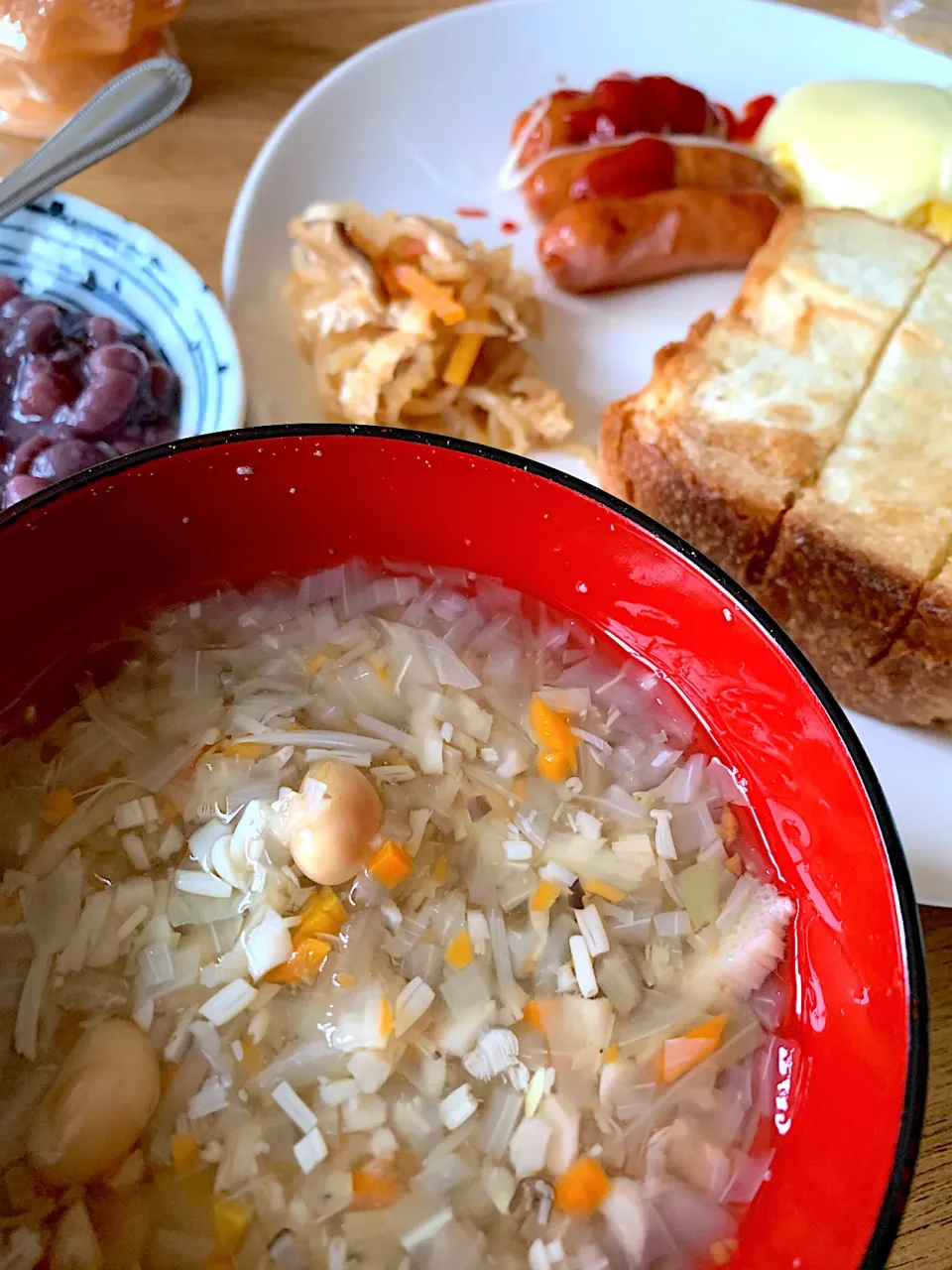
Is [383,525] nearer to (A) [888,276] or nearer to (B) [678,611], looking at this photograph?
(B) [678,611]

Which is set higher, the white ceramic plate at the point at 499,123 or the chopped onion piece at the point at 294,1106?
the white ceramic plate at the point at 499,123

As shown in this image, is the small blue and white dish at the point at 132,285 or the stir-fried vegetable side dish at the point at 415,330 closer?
the small blue and white dish at the point at 132,285

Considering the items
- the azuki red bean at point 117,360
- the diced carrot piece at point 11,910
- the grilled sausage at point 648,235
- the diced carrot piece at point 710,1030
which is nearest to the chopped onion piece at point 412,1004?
the diced carrot piece at point 710,1030

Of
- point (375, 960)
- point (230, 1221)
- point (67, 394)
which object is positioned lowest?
point (230, 1221)

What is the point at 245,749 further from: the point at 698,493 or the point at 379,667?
the point at 698,493

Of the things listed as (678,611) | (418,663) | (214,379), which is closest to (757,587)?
(678,611)

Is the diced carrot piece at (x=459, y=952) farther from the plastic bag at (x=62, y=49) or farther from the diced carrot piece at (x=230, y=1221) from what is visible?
the plastic bag at (x=62, y=49)

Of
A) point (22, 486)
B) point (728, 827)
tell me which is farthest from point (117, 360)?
point (728, 827)
